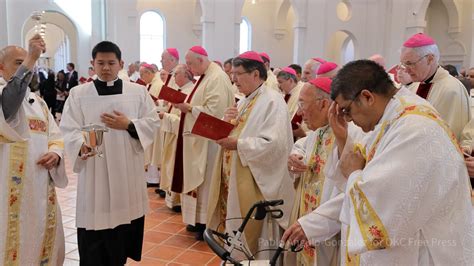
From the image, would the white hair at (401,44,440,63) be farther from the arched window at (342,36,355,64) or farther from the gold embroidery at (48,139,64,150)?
the arched window at (342,36,355,64)

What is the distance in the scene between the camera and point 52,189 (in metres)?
3.37

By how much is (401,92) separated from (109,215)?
2480 millimetres

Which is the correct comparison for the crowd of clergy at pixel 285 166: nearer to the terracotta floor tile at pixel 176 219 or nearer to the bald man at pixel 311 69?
the bald man at pixel 311 69

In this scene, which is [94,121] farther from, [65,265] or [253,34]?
[253,34]

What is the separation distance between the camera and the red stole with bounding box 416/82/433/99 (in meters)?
3.91

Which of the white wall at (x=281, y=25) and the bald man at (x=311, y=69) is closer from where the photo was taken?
the bald man at (x=311, y=69)

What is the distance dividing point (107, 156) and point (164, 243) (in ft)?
5.63

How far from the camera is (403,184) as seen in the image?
166 centimetres

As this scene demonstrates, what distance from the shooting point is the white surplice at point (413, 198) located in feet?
5.45

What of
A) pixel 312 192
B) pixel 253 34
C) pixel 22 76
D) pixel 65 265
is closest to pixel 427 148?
pixel 312 192

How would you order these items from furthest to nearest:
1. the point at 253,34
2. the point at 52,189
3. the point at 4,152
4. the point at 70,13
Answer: the point at 253,34, the point at 70,13, the point at 52,189, the point at 4,152

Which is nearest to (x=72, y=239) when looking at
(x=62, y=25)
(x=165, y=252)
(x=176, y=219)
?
(x=165, y=252)

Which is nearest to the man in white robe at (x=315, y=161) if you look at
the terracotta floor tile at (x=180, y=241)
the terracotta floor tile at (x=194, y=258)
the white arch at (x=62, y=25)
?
the terracotta floor tile at (x=194, y=258)

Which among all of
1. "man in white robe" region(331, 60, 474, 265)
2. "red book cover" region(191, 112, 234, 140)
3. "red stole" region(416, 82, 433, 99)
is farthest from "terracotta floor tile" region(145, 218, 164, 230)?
"man in white robe" region(331, 60, 474, 265)
